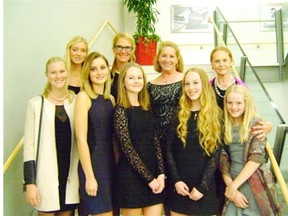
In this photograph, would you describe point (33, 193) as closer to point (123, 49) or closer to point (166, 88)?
point (166, 88)

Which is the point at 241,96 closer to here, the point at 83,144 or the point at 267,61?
the point at 83,144

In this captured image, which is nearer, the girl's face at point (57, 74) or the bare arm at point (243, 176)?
the bare arm at point (243, 176)

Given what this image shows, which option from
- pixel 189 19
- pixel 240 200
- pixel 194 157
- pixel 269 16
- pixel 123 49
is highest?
pixel 189 19

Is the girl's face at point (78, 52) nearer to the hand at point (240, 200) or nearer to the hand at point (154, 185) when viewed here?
the hand at point (154, 185)

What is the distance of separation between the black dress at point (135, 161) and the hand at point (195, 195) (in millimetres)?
223

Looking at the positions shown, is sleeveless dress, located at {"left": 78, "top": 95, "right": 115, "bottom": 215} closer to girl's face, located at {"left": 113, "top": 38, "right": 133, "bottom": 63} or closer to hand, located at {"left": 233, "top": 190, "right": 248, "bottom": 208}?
girl's face, located at {"left": 113, "top": 38, "right": 133, "bottom": 63}

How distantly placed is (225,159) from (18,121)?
194cm

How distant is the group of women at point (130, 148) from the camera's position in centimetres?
234

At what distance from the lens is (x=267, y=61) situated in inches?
233

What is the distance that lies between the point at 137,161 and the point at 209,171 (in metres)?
0.50

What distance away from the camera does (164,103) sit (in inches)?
102

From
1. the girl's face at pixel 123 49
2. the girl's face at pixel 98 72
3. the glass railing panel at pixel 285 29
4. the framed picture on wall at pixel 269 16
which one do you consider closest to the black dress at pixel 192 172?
the girl's face at pixel 98 72

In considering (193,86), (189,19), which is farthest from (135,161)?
(189,19)

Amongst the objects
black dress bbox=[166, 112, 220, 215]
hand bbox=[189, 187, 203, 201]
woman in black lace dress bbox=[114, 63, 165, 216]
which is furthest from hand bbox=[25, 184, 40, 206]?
hand bbox=[189, 187, 203, 201]
